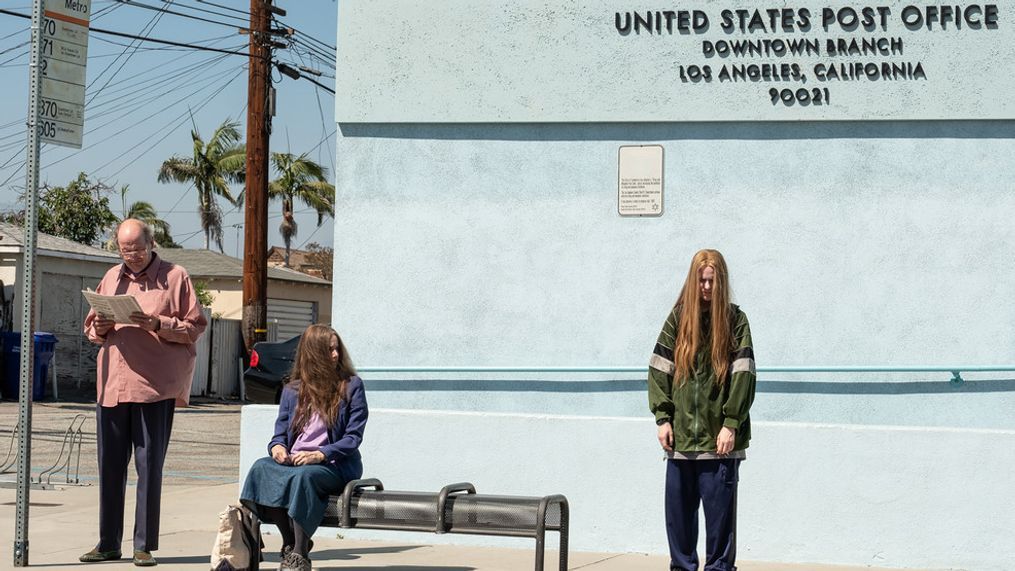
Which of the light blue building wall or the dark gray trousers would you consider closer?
the dark gray trousers

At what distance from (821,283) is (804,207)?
514 mm

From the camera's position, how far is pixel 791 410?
902cm

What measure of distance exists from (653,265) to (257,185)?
12806mm

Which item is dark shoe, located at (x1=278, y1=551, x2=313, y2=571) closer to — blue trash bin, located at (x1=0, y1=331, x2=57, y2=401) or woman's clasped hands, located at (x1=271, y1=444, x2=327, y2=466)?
woman's clasped hands, located at (x1=271, y1=444, x2=327, y2=466)

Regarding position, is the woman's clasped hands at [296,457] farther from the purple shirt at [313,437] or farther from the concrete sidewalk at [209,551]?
the concrete sidewalk at [209,551]

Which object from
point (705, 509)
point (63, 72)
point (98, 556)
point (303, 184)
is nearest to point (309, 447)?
point (98, 556)

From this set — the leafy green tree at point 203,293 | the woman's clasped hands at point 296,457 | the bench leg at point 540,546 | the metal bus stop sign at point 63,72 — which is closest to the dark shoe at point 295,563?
the woman's clasped hands at point 296,457

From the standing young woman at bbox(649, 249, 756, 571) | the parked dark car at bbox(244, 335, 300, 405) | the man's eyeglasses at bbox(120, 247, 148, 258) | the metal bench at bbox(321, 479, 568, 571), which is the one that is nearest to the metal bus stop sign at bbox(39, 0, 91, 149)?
the man's eyeglasses at bbox(120, 247, 148, 258)

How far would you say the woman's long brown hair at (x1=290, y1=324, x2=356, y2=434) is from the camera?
718cm

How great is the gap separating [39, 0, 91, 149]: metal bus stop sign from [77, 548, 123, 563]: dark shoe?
2.31 m

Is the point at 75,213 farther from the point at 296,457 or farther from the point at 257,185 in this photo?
the point at 296,457

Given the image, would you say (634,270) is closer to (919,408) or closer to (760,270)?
(760,270)

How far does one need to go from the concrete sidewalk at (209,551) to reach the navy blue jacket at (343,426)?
971 millimetres

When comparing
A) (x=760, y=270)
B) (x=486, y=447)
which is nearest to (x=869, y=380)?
(x=760, y=270)
